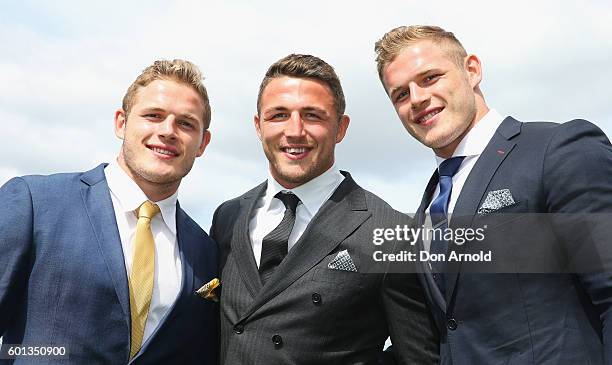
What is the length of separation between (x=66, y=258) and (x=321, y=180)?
258 centimetres

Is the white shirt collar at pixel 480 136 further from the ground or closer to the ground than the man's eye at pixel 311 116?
closer to the ground

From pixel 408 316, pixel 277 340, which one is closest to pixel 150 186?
pixel 277 340

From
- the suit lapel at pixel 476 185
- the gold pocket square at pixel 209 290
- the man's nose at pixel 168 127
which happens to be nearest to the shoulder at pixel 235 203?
the gold pocket square at pixel 209 290

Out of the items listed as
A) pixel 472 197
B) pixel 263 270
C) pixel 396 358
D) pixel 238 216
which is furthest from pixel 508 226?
pixel 238 216

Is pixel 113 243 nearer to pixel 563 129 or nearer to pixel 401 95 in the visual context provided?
pixel 401 95

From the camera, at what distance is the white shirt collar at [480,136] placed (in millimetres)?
4977

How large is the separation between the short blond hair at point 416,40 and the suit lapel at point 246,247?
6.69 feet

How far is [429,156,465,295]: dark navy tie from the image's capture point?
4.72 m

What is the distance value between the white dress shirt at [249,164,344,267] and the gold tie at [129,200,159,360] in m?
1.04

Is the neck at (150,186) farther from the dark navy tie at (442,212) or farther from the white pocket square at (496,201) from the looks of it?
the white pocket square at (496,201)

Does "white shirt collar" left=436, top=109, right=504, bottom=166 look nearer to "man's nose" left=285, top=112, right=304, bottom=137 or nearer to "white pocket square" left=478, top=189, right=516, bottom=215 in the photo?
"white pocket square" left=478, top=189, right=516, bottom=215

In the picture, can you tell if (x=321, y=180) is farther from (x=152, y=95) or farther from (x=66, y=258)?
(x=66, y=258)

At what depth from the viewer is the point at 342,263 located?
5230 millimetres

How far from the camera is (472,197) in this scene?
4520mm
